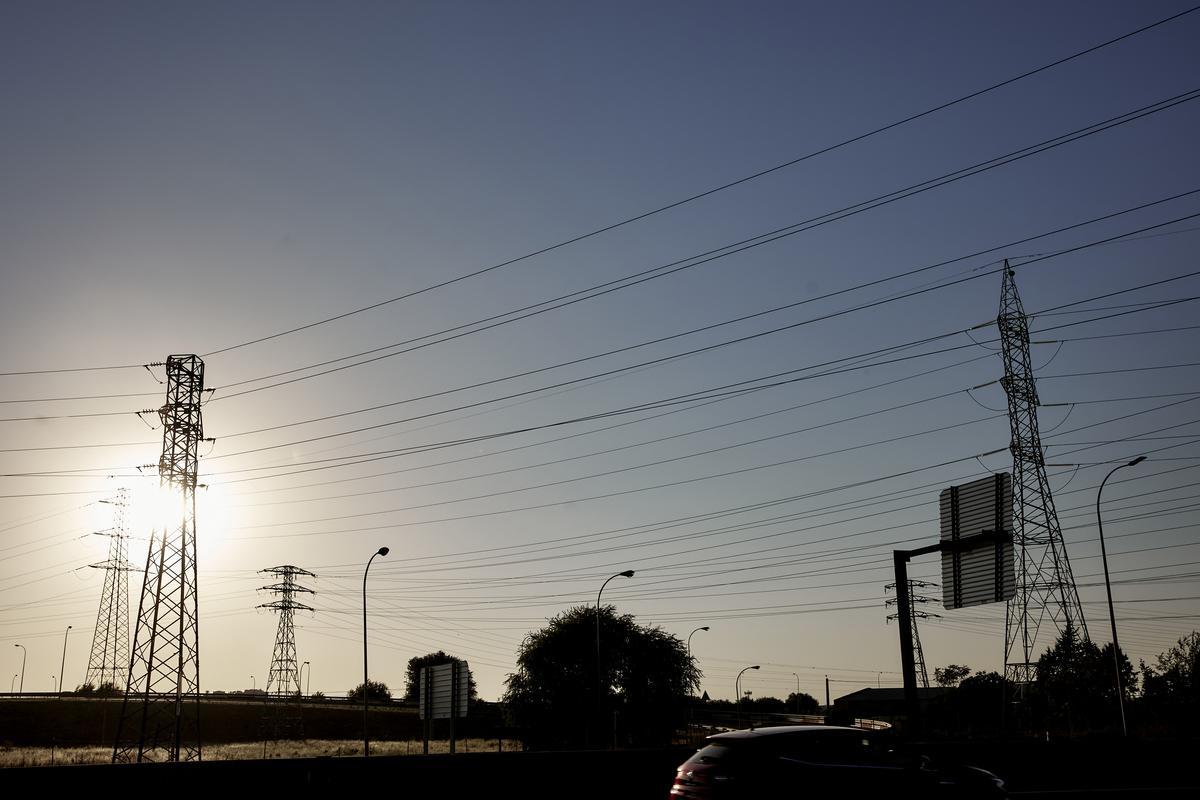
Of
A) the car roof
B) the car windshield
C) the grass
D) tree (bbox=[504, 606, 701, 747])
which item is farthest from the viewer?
tree (bbox=[504, 606, 701, 747])

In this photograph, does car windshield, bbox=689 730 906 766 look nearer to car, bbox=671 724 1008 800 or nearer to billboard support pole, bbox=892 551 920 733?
car, bbox=671 724 1008 800

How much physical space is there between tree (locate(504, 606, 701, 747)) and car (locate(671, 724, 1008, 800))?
208 feet

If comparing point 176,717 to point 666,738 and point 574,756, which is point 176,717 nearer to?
point 574,756

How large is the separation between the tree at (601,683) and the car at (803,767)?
63467 mm

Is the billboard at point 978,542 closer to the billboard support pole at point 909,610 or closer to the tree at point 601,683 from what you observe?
the billboard support pole at point 909,610

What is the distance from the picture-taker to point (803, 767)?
504 inches

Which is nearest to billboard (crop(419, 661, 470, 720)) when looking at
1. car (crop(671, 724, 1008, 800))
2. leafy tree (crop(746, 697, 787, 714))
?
car (crop(671, 724, 1008, 800))

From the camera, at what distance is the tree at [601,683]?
76.4m

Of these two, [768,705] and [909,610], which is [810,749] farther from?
[768,705]

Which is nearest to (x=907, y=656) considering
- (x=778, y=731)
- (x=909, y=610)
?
(x=909, y=610)

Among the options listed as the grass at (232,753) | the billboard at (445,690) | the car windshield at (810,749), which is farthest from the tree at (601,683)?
the car windshield at (810,749)

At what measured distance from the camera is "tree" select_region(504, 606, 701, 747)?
251 ft

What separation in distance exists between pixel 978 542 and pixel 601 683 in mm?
63018

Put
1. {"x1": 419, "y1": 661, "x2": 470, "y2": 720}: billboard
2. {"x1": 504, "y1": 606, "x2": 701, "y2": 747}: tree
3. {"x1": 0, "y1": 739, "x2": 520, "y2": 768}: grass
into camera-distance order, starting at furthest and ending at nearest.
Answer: {"x1": 504, "y1": 606, "x2": 701, "y2": 747}: tree < {"x1": 0, "y1": 739, "x2": 520, "y2": 768}: grass < {"x1": 419, "y1": 661, "x2": 470, "y2": 720}: billboard
